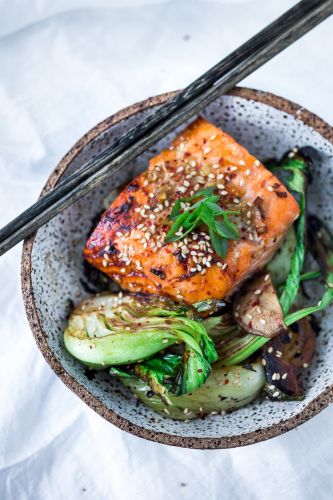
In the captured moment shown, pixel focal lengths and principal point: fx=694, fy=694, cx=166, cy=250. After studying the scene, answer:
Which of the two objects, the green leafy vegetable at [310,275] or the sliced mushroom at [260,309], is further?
the green leafy vegetable at [310,275]

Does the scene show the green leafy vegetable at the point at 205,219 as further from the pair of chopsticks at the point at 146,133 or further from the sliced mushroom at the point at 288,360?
the sliced mushroom at the point at 288,360

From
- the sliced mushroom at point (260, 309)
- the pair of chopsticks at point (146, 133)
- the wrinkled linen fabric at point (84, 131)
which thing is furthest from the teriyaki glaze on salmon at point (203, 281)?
the wrinkled linen fabric at point (84, 131)

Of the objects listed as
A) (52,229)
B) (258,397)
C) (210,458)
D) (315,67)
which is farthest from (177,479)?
(315,67)

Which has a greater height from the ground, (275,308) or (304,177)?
A: (304,177)

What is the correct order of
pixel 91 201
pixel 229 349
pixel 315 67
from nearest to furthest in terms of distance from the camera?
pixel 229 349
pixel 91 201
pixel 315 67

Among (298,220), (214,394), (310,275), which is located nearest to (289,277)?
(310,275)

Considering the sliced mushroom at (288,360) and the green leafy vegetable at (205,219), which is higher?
the green leafy vegetable at (205,219)

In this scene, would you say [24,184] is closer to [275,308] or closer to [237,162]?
[237,162]
